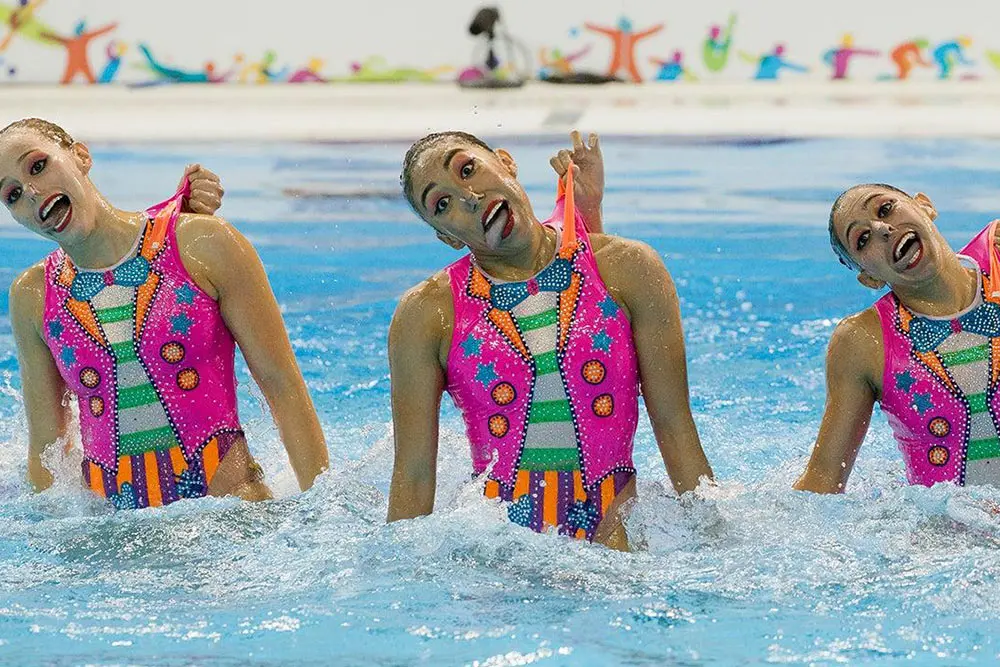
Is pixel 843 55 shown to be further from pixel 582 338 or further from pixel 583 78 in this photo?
pixel 582 338

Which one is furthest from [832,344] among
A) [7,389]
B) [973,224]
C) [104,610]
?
[973,224]

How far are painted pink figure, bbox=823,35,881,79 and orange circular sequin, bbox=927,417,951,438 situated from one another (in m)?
11.1

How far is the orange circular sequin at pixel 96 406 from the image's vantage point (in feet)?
12.1

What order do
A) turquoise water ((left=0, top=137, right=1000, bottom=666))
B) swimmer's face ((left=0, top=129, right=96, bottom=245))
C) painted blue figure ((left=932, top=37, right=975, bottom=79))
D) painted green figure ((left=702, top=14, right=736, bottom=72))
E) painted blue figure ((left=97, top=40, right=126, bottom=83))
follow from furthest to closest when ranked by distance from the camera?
painted blue figure ((left=97, top=40, right=126, bottom=83)) < painted green figure ((left=702, top=14, right=736, bottom=72)) < painted blue figure ((left=932, top=37, right=975, bottom=79)) < swimmer's face ((left=0, top=129, right=96, bottom=245)) < turquoise water ((left=0, top=137, right=1000, bottom=666))

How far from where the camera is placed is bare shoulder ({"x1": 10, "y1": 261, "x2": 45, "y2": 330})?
3664 millimetres

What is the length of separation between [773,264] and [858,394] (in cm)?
388

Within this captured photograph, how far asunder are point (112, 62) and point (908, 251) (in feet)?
40.7

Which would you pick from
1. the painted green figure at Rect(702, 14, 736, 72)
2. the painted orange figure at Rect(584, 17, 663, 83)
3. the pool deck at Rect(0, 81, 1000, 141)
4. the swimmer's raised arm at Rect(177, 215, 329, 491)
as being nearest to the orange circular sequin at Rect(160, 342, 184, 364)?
the swimmer's raised arm at Rect(177, 215, 329, 491)

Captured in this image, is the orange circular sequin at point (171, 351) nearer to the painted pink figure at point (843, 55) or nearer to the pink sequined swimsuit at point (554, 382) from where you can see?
the pink sequined swimsuit at point (554, 382)

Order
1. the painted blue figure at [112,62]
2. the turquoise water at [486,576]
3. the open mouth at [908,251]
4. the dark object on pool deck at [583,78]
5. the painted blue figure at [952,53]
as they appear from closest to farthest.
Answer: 1. the turquoise water at [486,576]
2. the open mouth at [908,251]
3. the painted blue figure at [952,53]
4. the dark object on pool deck at [583,78]
5. the painted blue figure at [112,62]

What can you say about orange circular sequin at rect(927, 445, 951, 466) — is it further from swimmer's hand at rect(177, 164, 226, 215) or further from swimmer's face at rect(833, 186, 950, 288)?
swimmer's hand at rect(177, 164, 226, 215)

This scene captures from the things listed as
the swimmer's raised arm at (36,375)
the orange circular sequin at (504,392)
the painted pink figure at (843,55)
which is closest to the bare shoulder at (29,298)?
the swimmer's raised arm at (36,375)

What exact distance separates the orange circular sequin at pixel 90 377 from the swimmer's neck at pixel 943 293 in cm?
187

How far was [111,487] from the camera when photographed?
3.72m
